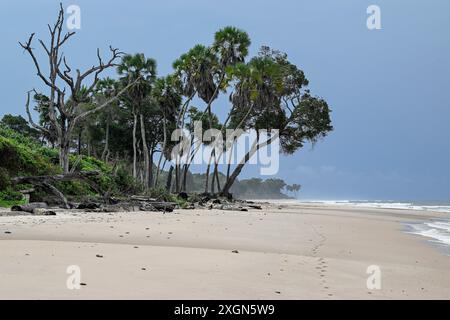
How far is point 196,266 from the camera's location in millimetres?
6102

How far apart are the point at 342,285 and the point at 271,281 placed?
85cm

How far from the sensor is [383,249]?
10203 millimetres

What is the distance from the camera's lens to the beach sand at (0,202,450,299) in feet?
15.1

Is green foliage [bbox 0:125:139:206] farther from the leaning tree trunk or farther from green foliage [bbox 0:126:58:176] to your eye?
the leaning tree trunk

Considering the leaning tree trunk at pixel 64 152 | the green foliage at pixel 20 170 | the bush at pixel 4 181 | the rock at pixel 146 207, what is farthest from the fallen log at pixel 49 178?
the leaning tree trunk at pixel 64 152

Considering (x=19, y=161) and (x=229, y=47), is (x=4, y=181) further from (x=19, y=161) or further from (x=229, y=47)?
Result: (x=229, y=47)

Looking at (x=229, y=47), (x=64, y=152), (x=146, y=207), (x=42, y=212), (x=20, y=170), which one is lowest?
(x=146, y=207)

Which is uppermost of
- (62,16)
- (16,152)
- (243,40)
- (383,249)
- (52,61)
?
(243,40)

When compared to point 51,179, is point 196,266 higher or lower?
lower

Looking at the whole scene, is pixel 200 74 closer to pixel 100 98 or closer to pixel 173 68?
pixel 173 68

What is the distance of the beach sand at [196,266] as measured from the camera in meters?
4.62

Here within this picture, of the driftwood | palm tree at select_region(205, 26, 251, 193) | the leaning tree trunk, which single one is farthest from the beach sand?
palm tree at select_region(205, 26, 251, 193)

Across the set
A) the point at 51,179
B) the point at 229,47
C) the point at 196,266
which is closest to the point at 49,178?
the point at 51,179
